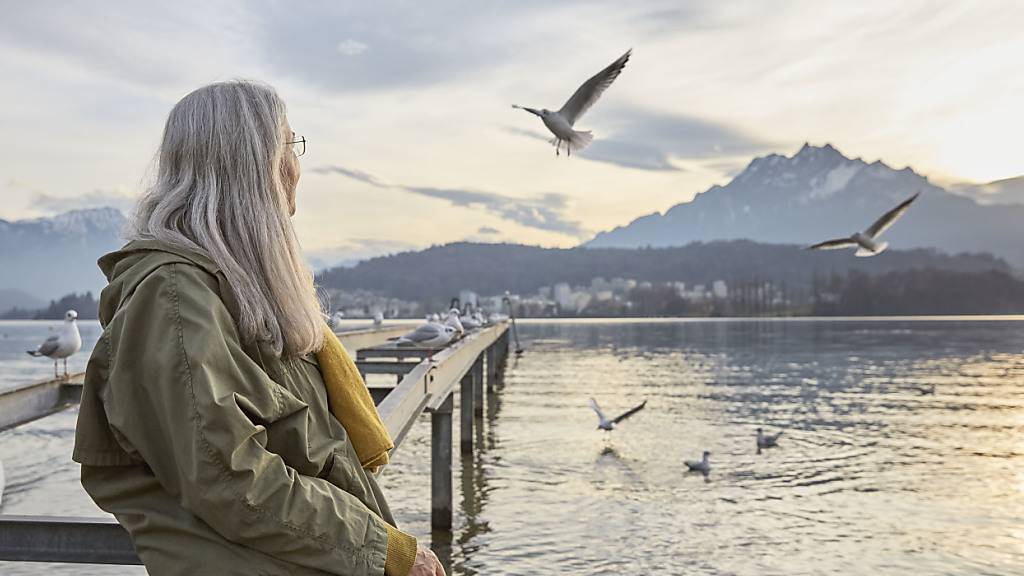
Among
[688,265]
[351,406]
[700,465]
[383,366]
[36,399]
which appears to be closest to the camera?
[351,406]

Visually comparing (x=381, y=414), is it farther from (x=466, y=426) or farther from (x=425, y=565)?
(x=466, y=426)

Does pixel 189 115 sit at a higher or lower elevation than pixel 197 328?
Result: higher

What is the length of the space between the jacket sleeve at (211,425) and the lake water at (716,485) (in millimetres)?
7231

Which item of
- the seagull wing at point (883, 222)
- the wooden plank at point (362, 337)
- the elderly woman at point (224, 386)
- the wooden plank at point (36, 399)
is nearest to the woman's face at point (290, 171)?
the elderly woman at point (224, 386)

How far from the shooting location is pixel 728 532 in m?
10.5

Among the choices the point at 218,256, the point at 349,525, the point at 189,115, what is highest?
the point at 189,115

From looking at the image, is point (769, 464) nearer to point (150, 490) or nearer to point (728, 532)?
point (728, 532)

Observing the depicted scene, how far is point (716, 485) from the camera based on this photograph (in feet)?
43.7

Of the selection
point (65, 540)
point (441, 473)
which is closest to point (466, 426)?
point (441, 473)

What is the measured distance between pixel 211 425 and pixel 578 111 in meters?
7.33

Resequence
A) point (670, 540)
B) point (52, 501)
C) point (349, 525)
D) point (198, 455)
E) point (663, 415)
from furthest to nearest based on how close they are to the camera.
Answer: point (663, 415) → point (52, 501) → point (670, 540) → point (349, 525) → point (198, 455)

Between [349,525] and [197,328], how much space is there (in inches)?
18.8

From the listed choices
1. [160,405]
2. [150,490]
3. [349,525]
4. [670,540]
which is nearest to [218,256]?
[160,405]

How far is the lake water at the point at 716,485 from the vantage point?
955cm
